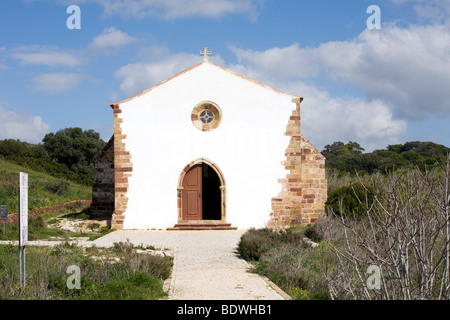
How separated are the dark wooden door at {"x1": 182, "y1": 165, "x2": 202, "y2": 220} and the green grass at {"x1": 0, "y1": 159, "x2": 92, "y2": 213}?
707 centimetres

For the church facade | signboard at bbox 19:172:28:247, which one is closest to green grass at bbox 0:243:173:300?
signboard at bbox 19:172:28:247

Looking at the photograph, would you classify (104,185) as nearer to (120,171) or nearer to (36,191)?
(120,171)

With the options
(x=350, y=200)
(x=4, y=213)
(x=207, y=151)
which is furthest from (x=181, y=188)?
(x=4, y=213)

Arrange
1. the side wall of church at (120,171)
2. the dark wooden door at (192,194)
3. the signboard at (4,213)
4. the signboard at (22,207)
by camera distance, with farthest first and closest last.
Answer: the dark wooden door at (192,194) < the side wall of church at (120,171) < the signboard at (4,213) < the signboard at (22,207)

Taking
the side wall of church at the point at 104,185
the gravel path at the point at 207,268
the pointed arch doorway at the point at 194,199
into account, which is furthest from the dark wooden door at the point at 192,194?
the side wall of church at the point at 104,185

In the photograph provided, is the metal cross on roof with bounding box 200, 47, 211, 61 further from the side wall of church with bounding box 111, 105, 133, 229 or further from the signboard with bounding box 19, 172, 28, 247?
the signboard with bounding box 19, 172, 28, 247

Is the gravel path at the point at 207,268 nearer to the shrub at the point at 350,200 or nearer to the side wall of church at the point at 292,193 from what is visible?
the side wall of church at the point at 292,193

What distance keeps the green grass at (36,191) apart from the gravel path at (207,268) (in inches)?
323

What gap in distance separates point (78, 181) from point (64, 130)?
572 inches

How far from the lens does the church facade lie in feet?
57.0

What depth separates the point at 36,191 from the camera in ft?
83.4

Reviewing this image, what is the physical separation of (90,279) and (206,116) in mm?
10813

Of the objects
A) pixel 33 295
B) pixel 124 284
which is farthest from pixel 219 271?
pixel 33 295

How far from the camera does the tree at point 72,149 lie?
45.0 m
